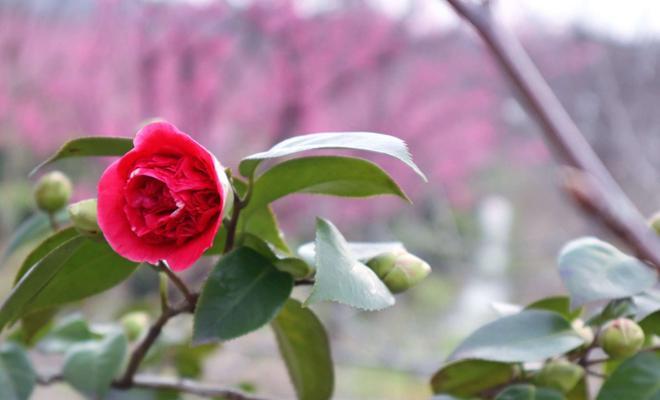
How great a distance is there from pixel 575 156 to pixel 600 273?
0.15 m

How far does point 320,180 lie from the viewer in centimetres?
40

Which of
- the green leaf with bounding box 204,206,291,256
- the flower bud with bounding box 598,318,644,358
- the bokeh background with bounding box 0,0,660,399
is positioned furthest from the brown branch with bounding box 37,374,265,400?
the bokeh background with bounding box 0,0,660,399

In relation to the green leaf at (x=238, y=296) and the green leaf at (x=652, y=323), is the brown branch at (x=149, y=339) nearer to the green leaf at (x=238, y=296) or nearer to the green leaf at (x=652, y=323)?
the green leaf at (x=238, y=296)

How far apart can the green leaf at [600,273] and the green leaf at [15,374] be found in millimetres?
331

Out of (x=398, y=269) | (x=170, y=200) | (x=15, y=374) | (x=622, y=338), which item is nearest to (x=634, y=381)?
(x=622, y=338)

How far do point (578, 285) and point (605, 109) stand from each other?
3.60 metres

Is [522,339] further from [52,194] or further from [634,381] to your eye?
[52,194]

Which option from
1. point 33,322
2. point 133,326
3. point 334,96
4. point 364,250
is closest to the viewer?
point 364,250

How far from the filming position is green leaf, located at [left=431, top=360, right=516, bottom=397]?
1.53 feet

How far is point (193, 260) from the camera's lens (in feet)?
1.00

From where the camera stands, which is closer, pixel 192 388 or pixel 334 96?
pixel 192 388

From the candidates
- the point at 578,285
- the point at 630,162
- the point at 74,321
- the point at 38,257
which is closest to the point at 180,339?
the point at 74,321

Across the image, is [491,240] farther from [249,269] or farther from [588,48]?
[249,269]

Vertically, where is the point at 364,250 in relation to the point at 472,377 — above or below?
above
